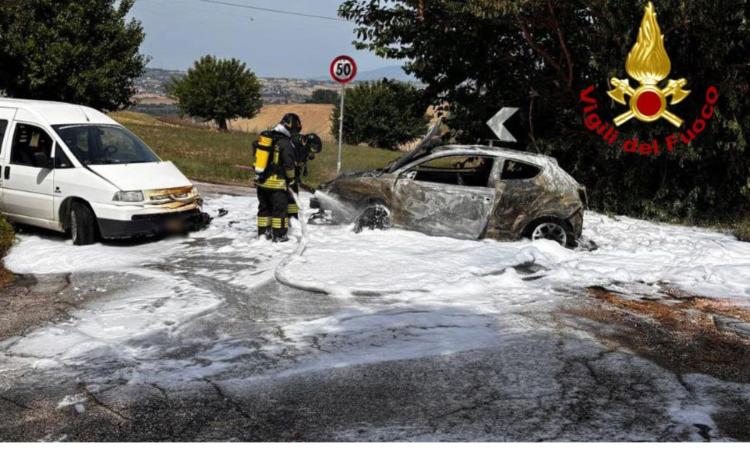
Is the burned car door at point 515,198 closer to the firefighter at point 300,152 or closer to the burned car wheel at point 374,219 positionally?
the burned car wheel at point 374,219

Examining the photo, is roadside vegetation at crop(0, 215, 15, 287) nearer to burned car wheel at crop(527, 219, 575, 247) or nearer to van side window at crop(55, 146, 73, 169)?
van side window at crop(55, 146, 73, 169)

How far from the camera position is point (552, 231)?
1001 cm

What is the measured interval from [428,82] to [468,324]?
11.3 meters

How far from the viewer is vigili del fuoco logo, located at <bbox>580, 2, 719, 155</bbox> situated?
41.9 ft

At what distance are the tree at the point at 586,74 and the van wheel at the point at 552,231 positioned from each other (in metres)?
4.51

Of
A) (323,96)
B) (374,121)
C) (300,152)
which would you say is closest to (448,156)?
(300,152)

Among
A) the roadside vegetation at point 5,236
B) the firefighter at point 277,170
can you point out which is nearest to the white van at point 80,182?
the roadside vegetation at point 5,236

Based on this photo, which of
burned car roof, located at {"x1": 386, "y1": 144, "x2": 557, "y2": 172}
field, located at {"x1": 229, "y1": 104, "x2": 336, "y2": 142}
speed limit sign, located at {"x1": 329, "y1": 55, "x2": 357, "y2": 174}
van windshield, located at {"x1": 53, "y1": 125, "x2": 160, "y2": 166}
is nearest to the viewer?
van windshield, located at {"x1": 53, "y1": 125, "x2": 160, "y2": 166}

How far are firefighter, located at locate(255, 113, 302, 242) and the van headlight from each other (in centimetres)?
164

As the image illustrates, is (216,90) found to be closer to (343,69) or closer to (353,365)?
(343,69)

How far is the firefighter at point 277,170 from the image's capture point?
9.80 meters

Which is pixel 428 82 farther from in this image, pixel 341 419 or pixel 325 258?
pixel 341 419

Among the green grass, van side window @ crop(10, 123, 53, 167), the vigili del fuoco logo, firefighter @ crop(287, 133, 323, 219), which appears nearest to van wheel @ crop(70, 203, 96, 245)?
van side window @ crop(10, 123, 53, 167)

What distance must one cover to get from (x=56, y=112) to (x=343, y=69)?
24.4ft
